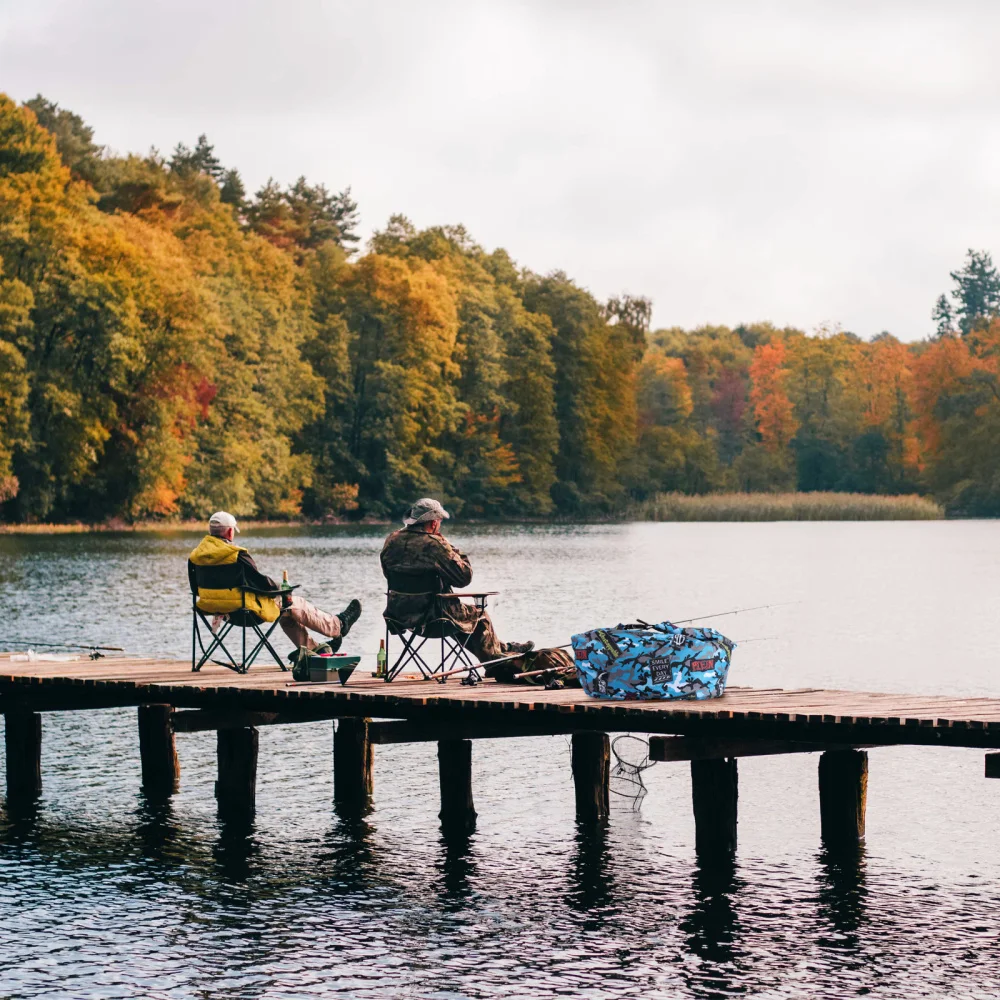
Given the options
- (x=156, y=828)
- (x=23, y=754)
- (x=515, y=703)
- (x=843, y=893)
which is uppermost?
(x=515, y=703)

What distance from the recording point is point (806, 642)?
100 ft

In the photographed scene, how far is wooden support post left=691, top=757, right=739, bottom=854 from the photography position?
1284 centimetres

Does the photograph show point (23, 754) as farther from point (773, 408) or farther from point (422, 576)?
point (773, 408)

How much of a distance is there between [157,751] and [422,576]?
2.81 m

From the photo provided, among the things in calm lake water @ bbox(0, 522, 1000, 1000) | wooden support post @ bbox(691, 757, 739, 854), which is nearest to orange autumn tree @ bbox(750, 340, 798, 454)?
calm lake water @ bbox(0, 522, 1000, 1000)

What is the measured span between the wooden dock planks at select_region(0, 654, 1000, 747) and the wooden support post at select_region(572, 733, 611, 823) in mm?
936

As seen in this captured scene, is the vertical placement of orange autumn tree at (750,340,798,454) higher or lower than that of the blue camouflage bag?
higher

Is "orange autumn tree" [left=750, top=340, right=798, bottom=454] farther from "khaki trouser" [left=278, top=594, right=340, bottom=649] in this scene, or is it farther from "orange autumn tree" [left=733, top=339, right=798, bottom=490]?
"khaki trouser" [left=278, top=594, right=340, bottom=649]

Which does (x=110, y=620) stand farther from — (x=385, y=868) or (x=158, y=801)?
(x=385, y=868)

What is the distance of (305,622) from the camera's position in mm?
14578

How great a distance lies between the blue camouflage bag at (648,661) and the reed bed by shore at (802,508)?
3159 inches

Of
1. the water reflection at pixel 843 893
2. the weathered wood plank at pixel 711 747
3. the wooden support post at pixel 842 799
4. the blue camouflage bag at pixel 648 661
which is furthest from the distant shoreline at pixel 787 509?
the weathered wood plank at pixel 711 747

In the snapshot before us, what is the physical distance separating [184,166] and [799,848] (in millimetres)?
91869

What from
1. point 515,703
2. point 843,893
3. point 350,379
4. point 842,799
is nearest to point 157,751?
point 515,703
